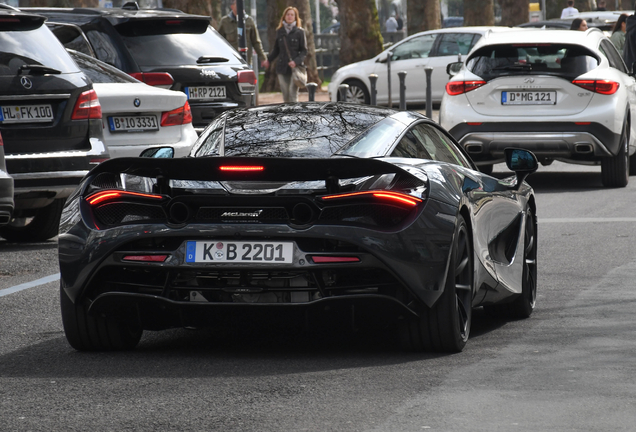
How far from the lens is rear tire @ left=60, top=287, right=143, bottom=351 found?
20.4 feet

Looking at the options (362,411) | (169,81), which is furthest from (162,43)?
(362,411)

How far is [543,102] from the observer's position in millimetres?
14445

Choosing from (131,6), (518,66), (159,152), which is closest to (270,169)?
(159,152)

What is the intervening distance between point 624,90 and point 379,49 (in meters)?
20.3

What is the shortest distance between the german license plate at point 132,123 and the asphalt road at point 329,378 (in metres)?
3.75

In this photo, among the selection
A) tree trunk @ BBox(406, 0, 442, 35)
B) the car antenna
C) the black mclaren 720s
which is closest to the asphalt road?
the black mclaren 720s

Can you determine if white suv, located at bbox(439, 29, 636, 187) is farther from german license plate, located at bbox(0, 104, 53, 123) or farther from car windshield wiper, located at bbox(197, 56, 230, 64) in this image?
german license plate, located at bbox(0, 104, 53, 123)

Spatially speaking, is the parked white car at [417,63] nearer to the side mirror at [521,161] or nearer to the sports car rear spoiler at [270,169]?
the side mirror at [521,161]

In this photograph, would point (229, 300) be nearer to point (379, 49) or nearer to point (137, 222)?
point (137, 222)

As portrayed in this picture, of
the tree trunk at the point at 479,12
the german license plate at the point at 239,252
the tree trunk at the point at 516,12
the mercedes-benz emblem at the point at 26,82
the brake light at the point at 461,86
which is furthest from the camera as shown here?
the tree trunk at the point at 516,12

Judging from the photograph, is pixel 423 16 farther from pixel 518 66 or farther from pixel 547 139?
pixel 547 139

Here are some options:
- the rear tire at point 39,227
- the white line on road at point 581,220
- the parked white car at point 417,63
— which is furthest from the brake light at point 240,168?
the parked white car at point 417,63

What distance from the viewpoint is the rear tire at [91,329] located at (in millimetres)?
6203

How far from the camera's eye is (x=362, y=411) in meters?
4.96
